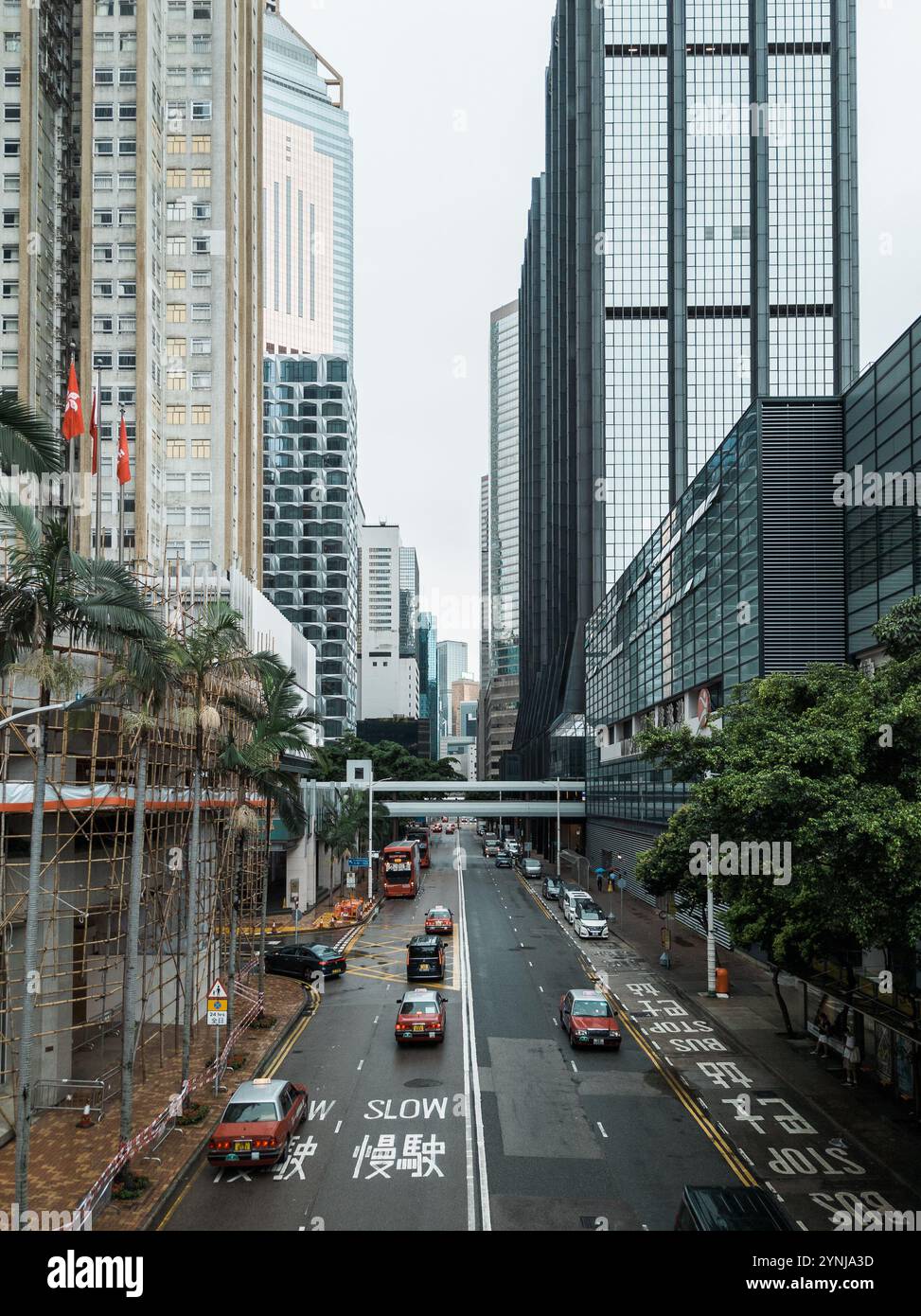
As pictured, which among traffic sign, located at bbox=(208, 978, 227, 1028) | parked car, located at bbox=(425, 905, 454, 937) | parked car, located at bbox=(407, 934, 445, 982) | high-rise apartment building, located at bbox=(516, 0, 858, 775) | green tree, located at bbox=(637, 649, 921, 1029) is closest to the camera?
green tree, located at bbox=(637, 649, 921, 1029)

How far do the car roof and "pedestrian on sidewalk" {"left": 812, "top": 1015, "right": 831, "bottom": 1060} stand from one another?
1496cm

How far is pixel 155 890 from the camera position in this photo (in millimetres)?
27438

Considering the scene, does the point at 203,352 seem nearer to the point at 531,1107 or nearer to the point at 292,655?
the point at 292,655

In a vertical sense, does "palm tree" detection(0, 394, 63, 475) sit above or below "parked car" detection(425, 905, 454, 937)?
above

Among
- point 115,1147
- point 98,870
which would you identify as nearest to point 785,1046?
point 115,1147

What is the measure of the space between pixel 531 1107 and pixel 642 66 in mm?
117358

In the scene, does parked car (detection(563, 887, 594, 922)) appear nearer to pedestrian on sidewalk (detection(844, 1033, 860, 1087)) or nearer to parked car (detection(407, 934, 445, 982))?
parked car (detection(407, 934, 445, 982))

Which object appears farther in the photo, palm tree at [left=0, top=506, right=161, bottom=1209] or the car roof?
the car roof

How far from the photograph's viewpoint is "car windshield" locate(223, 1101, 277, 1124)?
65.2 feet

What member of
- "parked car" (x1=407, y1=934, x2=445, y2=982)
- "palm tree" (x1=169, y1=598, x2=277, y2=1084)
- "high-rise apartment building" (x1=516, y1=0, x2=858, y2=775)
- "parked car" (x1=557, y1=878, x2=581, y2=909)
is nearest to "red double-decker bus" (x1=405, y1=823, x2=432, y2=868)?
"high-rise apartment building" (x1=516, y1=0, x2=858, y2=775)

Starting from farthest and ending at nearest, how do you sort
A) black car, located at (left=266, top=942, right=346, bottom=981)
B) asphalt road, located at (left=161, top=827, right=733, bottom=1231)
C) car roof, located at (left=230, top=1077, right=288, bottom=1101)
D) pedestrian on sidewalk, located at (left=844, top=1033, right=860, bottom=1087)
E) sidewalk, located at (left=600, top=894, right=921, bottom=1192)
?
black car, located at (left=266, top=942, right=346, bottom=981) < pedestrian on sidewalk, located at (left=844, top=1033, right=860, bottom=1087) < sidewalk, located at (left=600, top=894, right=921, bottom=1192) < car roof, located at (left=230, top=1077, right=288, bottom=1101) < asphalt road, located at (left=161, top=827, right=733, bottom=1231)

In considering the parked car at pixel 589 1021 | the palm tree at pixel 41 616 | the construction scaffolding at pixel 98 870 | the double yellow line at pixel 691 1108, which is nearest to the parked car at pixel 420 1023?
the parked car at pixel 589 1021
